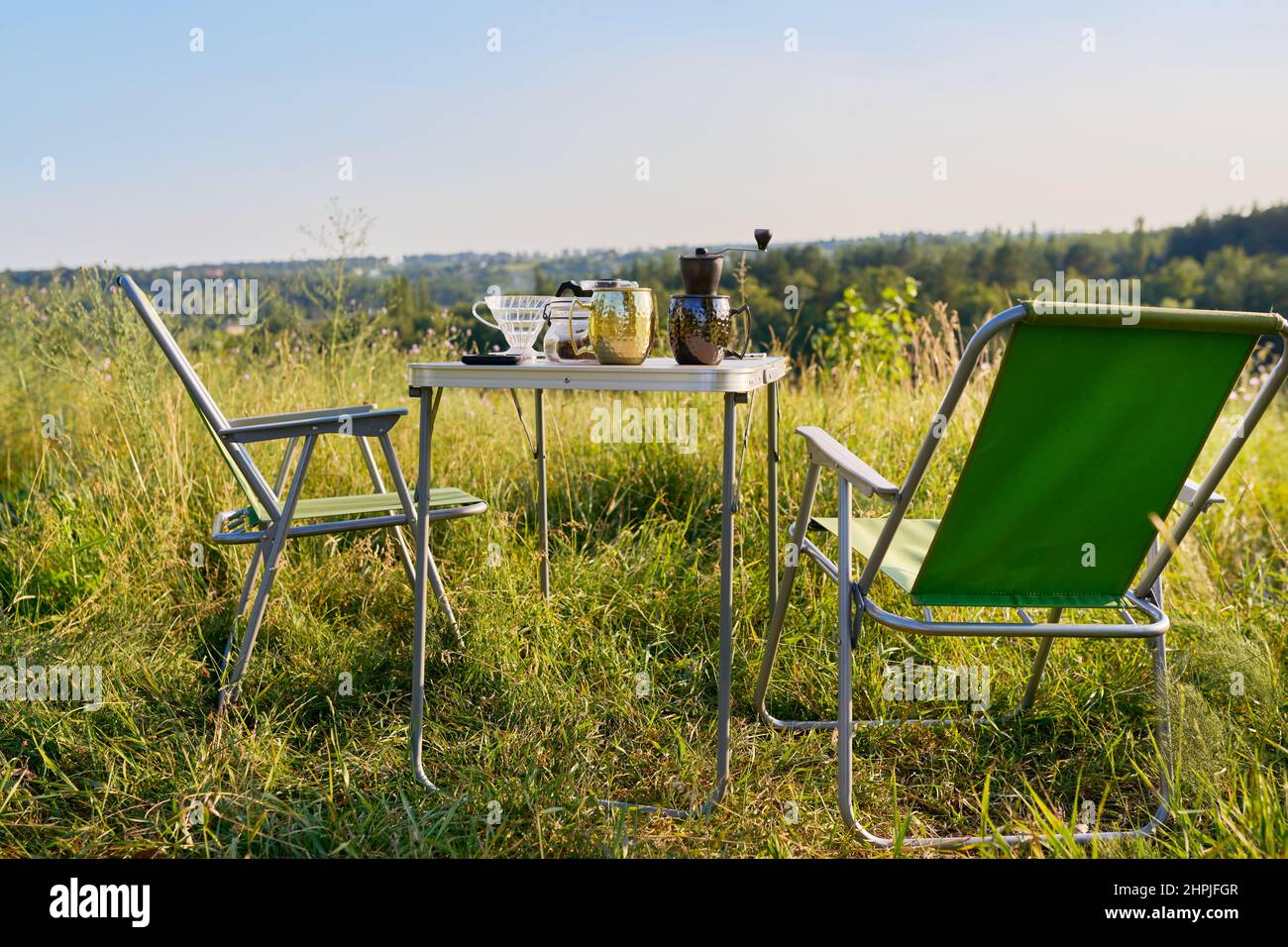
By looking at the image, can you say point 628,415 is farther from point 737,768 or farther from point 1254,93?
point 1254,93

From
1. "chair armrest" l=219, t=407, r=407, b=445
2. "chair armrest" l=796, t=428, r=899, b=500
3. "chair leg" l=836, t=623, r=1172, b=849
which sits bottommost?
"chair leg" l=836, t=623, r=1172, b=849

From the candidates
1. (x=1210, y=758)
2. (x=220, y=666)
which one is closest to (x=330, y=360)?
(x=220, y=666)

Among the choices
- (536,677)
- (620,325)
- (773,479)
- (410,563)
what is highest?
(620,325)

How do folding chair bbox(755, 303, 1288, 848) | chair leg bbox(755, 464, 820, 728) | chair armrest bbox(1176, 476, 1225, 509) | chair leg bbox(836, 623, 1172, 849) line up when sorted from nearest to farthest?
folding chair bbox(755, 303, 1288, 848), chair leg bbox(836, 623, 1172, 849), chair armrest bbox(1176, 476, 1225, 509), chair leg bbox(755, 464, 820, 728)

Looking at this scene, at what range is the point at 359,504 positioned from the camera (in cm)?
277

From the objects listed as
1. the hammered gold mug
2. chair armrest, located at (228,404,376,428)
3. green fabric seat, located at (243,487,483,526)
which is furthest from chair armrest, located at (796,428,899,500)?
chair armrest, located at (228,404,376,428)

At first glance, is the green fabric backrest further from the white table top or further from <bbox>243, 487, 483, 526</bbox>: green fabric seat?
<bbox>243, 487, 483, 526</bbox>: green fabric seat

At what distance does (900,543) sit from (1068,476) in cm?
47

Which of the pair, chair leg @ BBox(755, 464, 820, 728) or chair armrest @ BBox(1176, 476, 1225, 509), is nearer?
chair armrest @ BBox(1176, 476, 1225, 509)

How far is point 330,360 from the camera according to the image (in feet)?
16.4

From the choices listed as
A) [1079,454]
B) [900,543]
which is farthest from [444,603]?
[1079,454]

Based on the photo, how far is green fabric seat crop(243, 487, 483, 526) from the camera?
2641 millimetres

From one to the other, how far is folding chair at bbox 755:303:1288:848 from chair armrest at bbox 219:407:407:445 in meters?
1.14

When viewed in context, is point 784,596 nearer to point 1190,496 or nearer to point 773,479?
point 773,479
